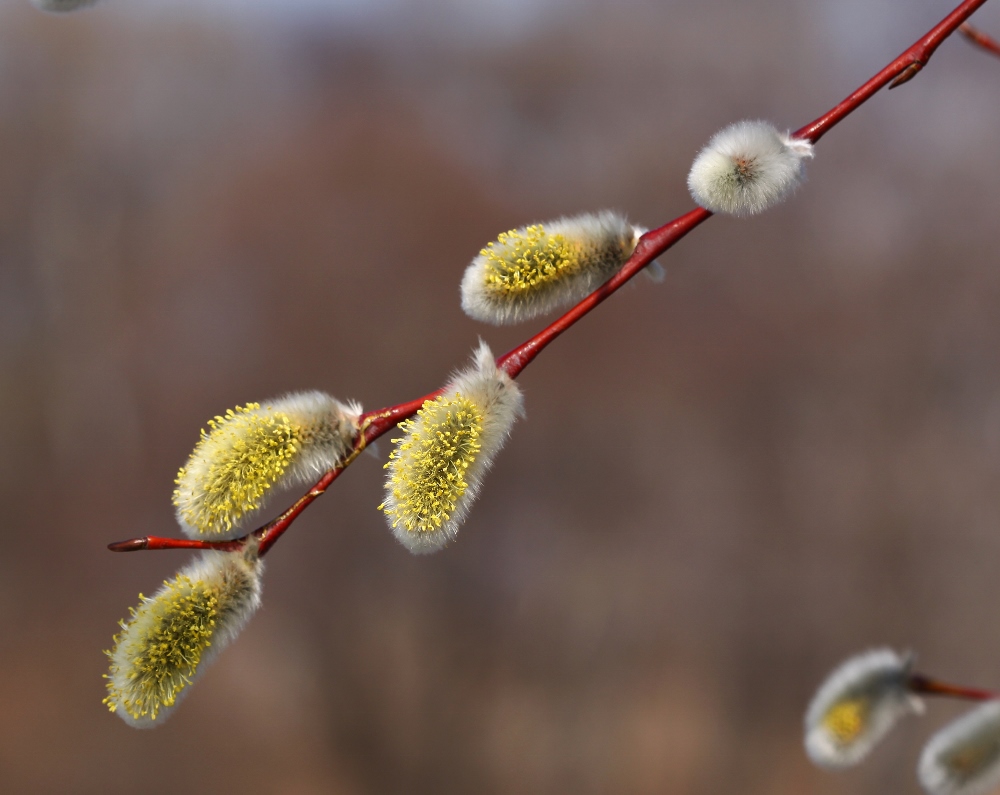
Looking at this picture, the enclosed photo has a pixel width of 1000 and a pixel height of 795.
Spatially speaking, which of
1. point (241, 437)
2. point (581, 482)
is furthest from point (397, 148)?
point (241, 437)

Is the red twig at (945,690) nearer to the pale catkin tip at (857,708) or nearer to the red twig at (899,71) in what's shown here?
the pale catkin tip at (857,708)

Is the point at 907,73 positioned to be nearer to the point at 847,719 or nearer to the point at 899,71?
the point at 899,71

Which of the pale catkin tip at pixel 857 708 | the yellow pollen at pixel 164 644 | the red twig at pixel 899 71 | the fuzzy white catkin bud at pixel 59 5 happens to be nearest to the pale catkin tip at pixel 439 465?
the yellow pollen at pixel 164 644

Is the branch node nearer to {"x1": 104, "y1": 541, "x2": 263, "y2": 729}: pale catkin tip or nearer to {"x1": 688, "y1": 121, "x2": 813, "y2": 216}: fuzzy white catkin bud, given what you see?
{"x1": 688, "y1": 121, "x2": 813, "y2": 216}: fuzzy white catkin bud

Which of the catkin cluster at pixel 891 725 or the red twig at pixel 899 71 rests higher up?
the red twig at pixel 899 71

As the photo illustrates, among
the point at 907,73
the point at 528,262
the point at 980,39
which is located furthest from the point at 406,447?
the point at 980,39

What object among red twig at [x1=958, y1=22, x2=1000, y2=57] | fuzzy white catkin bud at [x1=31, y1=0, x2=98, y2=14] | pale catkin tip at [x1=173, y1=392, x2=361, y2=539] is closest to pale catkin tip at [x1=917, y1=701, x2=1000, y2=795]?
red twig at [x1=958, y1=22, x2=1000, y2=57]
